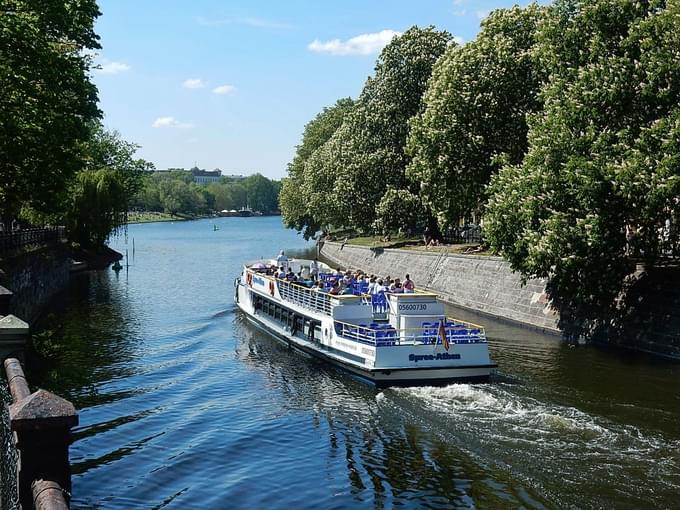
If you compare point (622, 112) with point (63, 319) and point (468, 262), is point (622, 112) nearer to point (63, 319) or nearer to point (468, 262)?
point (468, 262)

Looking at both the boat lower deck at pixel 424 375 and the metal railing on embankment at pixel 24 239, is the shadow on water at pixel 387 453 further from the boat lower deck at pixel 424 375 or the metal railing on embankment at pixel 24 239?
the metal railing on embankment at pixel 24 239

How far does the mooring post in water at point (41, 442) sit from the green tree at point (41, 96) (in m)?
24.1

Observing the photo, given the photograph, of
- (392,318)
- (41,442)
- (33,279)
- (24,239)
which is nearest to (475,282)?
(392,318)

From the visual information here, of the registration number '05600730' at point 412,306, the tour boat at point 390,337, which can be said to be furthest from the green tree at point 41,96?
the registration number '05600730' at point 412,306

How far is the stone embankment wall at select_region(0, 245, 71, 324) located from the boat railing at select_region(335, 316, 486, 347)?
14460mm

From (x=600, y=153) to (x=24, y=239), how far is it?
37.7 meters

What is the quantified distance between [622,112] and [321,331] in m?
16.2

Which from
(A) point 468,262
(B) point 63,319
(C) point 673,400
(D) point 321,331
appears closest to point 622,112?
(C) point 673,400

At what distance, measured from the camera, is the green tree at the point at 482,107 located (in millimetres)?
46500

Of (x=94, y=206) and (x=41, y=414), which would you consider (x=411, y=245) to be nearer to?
(x=94, y=206)

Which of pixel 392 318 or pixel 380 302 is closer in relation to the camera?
pixel 392 318

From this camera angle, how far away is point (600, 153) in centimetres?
3094

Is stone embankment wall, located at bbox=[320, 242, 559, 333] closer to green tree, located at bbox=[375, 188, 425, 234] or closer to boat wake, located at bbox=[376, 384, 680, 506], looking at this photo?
green tree, located at bbox=[375, 188, 425, 234]

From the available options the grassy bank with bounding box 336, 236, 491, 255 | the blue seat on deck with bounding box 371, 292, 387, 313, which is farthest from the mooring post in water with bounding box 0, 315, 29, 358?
the grassy bank with bounding box 336, 236, 491, 255
